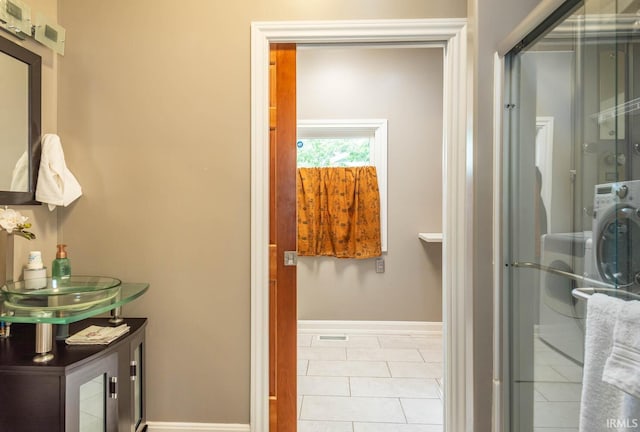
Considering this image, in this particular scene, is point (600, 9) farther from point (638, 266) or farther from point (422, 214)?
point (422, 214)

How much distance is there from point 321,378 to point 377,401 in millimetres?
455

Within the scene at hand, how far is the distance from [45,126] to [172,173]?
0.61 metres

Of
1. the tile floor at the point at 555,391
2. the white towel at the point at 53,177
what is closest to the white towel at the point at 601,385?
the tile floor at the point at 555,391

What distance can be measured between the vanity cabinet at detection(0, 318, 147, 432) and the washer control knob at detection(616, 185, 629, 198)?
1.76 meters

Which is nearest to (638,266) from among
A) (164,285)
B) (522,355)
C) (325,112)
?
(522,355)

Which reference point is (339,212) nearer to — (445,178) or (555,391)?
(445,178)

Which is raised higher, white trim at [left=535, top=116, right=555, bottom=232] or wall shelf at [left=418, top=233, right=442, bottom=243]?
white trim at [left=535, top=116, right=555, bottom=232]

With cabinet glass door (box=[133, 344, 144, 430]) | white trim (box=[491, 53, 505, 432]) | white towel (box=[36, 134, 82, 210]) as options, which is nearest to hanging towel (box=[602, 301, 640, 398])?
white trim (box=[491, 53, 505, 432])

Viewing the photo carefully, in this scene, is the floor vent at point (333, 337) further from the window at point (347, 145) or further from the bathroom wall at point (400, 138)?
the window at point (347, 145)

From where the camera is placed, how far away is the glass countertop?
1.18 meters

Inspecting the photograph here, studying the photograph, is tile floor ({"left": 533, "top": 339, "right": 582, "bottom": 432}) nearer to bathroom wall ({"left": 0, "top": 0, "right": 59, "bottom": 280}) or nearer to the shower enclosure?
the shower enclosure

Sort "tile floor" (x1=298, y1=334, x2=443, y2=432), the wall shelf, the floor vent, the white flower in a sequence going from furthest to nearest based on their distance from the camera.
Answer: the floor vent < the wall shelf < "tile floor" (x1=298, y1=334, x2=443, y2=432) < the white flower

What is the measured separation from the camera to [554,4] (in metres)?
1.06

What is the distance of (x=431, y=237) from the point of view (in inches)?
120
